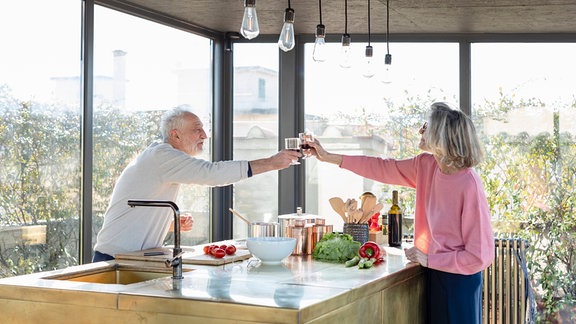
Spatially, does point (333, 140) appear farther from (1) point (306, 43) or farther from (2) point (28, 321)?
(2) point (28, 321)

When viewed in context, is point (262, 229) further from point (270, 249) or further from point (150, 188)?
point (150, 188)

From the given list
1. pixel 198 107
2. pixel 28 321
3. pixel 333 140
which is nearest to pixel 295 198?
pixel 333 140

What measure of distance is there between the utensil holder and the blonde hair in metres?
0.76

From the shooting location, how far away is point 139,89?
548cm

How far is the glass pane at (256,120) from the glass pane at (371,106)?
0.29m

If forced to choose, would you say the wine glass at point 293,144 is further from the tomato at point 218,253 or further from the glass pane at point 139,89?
the glass pane at point 139,89

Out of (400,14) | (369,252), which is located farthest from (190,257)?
(400,14)

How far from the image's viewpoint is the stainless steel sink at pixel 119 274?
3.14 meters

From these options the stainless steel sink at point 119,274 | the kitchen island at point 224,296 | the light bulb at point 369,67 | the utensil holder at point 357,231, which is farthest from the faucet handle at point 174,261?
the light bulb at point 369,67

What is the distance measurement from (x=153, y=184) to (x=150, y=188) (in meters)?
0.02

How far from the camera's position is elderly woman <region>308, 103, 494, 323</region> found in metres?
3.17

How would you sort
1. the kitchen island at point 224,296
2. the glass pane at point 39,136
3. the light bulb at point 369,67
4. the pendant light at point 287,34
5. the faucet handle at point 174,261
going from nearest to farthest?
1. the kitchen island at point 224,296
2. the faucet handle at point 174,261
3. the pendant light at point 287,34
4. the light bulb at point 369,67
5. the glass pane at point 39,136

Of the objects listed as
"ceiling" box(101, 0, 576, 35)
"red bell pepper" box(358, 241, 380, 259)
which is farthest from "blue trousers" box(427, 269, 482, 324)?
"ceiling" box(101, 0, 576, 35)

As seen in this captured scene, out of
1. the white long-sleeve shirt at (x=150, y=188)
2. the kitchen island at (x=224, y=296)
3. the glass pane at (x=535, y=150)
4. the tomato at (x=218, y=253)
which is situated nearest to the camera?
the kitchen island at (x=224, y=296)
